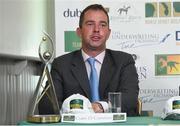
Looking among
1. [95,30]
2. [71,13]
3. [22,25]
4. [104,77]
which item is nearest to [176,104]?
[104,77]

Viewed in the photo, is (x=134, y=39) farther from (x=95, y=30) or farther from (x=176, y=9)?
(x=95, y=30)

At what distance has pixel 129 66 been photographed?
2508mm

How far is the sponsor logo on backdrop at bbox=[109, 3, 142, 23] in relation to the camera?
13.0 feet

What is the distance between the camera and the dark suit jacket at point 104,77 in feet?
7.70

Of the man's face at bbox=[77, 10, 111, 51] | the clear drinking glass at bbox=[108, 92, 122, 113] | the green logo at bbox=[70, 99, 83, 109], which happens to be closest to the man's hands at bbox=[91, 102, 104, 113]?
the clear drinking glass at bbox=[108, 92, 122, 113]

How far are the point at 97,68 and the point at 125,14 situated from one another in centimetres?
163

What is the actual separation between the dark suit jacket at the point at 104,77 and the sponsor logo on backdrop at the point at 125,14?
1466mm

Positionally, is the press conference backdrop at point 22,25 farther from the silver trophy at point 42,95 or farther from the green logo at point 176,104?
the green logo at point 176,104

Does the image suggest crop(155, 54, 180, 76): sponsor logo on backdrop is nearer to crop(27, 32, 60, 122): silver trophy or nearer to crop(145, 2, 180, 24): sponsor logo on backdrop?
crop(145, 2, 180, 24): sponsor logo on backdrop

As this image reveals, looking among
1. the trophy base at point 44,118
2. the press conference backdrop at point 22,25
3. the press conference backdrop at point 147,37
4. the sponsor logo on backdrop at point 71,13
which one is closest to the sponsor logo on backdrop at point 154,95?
the press conference backdrop at point 147,37

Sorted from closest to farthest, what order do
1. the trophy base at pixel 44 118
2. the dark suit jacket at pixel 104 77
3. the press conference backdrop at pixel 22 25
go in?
the trophy base at pixel 44 118
the dark suit jacket at pixel 104 77
the press conference backdrop at pixel 22 25

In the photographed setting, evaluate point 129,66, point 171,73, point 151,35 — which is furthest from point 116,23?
point 129,66

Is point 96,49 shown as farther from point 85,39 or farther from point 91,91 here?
point 91,91

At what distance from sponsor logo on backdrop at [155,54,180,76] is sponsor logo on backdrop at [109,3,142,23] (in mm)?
472
